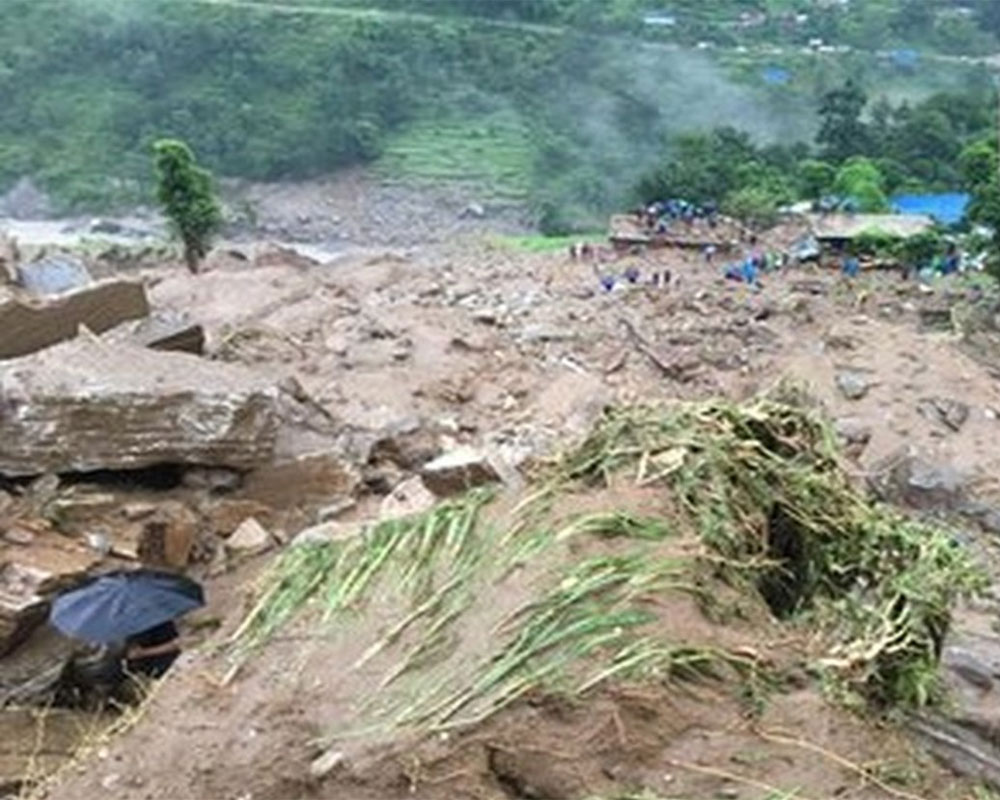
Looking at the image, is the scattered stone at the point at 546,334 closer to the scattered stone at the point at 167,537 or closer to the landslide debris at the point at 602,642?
the scattered stone at the point at 167,537

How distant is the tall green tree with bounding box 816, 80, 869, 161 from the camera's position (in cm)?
3291

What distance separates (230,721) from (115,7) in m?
45.5

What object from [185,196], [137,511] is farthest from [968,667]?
[185,196]

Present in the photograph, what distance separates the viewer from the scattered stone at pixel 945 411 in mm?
12805

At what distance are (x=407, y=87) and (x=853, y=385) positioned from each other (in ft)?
104

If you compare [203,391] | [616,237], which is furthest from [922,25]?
[203,391]

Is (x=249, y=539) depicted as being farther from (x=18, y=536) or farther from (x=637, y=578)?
(x=637, y=578)

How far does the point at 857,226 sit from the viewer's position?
837 inches

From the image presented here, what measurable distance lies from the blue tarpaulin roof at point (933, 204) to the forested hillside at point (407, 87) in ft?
33.8

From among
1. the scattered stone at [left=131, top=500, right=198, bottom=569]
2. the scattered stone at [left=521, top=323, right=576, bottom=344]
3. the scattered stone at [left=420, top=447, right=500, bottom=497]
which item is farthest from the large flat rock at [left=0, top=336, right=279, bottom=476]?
the scattered stone at [left=521, top=323, right=576, bottom=344]

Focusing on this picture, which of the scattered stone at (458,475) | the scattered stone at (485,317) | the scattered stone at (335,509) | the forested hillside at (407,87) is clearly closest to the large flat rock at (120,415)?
the scattered stone at (335,509)

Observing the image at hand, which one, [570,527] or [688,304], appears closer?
[570,527]

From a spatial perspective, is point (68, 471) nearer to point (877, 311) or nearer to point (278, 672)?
point (278, 672)

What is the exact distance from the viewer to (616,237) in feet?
66.5
